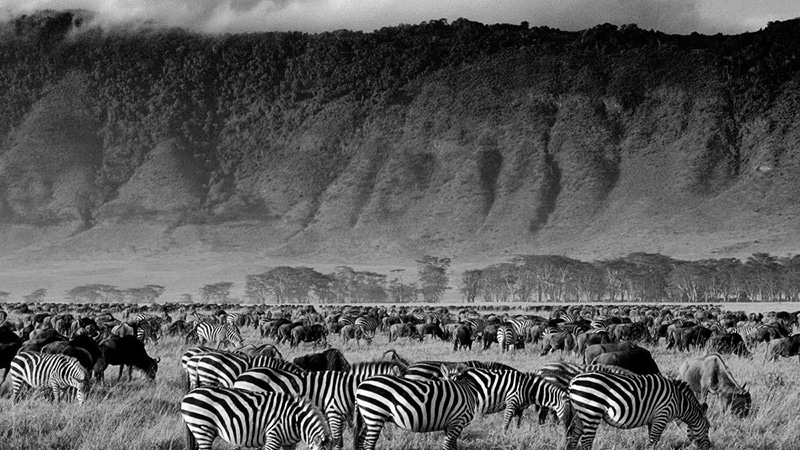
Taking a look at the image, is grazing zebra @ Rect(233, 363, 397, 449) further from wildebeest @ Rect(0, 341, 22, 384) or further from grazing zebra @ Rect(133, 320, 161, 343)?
grazing zebra @ Rect(133, 320, 161, 343)

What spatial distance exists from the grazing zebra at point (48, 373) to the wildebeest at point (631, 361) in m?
9.44

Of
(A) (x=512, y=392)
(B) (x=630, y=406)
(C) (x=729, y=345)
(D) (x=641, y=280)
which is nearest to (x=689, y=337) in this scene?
(C) (x=729, y=345)

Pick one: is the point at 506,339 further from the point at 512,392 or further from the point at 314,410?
the point at 314,410

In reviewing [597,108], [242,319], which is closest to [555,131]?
[597,108]

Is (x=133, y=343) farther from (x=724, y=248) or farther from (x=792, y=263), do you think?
(x=724, y=248)

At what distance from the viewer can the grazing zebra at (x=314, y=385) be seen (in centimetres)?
1195

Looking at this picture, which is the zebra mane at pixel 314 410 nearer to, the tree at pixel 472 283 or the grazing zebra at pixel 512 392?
the grazing zebra at pixel 512 392

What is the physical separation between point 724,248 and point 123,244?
107755 millimetres

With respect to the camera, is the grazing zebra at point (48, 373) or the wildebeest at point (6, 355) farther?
the wildebeest at point (6, 355)

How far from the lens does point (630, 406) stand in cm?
1154

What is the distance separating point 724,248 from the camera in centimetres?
13400

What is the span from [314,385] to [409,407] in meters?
1.94

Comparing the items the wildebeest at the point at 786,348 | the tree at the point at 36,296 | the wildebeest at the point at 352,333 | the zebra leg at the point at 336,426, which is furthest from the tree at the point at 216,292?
the zebra leg at the point at 336,426

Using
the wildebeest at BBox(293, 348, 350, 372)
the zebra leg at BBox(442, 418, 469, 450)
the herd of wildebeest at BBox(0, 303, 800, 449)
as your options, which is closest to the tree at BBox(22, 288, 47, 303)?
the herd of wildebeest at BBox(0, 303, 800, 449)
